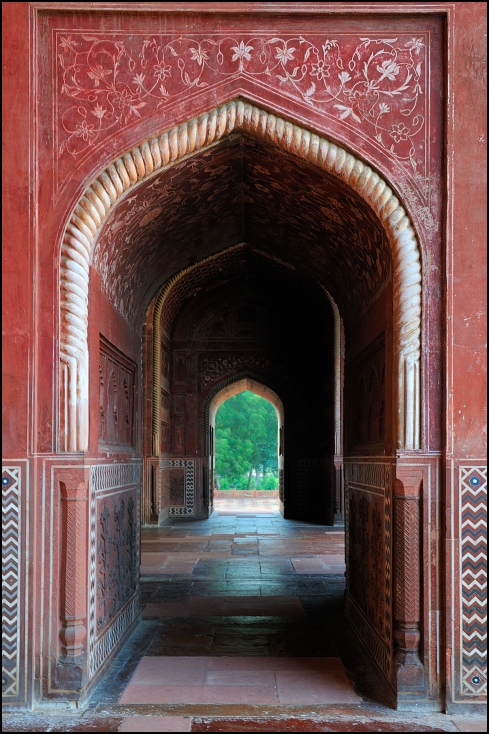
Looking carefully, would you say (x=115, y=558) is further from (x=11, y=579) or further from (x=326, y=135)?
(x=326, y=135)

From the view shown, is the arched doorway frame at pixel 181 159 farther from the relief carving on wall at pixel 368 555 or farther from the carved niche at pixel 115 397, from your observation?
the relief carving on wall at pixel 368 555

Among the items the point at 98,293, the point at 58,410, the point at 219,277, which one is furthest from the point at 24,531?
the point at 219,277

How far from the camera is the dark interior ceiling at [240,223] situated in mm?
4648

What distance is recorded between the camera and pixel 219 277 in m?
12.7

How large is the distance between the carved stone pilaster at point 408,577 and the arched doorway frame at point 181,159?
9.6 inches

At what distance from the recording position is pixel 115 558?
5.03 m

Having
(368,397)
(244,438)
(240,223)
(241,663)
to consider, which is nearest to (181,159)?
(240,223)

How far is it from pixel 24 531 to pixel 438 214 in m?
2.88

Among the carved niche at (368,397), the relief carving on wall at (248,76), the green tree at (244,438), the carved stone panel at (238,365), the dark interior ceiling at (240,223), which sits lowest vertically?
the green tree at (244,438)

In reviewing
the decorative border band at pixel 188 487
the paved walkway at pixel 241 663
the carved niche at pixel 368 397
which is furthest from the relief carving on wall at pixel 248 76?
the decorative border band at pixel 188 487

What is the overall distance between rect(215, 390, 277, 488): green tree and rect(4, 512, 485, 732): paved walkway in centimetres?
2561

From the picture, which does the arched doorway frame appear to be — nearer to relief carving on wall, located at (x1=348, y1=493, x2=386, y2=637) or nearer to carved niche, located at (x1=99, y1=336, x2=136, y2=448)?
carved niche, located at (x1=99, y1=336, x2=136, y2=448)

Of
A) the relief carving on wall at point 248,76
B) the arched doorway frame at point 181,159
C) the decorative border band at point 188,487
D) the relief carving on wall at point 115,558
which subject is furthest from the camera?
the decorative border band at point 188,487

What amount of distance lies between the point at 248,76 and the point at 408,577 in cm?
298
